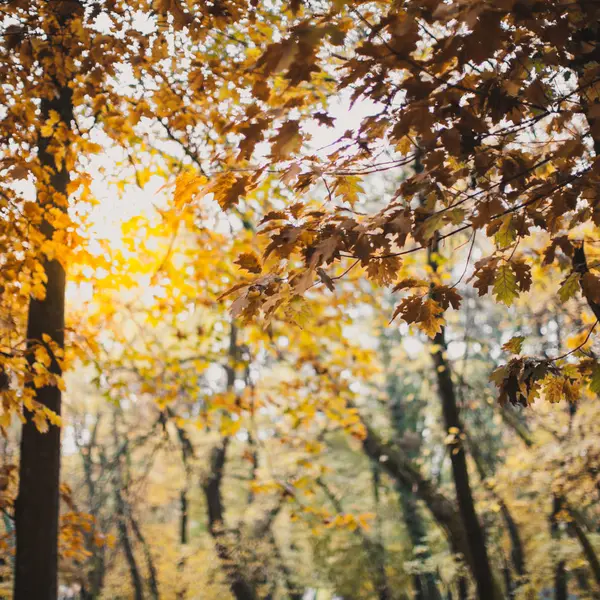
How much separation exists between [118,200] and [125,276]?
741 millimetres

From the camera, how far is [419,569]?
35.3 ft

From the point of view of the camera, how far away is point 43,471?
3.87 metres

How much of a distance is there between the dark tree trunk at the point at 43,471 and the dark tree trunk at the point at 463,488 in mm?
3978

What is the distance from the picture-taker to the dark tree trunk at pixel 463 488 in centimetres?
603

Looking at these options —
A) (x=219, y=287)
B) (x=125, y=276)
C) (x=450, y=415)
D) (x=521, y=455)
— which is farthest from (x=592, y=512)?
(x=125, y=276)

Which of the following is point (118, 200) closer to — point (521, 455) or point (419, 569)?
point (521, 455)

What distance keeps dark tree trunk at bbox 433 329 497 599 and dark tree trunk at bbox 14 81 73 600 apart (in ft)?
13.1

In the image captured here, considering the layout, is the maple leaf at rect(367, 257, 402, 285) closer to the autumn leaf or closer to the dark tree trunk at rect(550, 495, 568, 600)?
the autumn leaf

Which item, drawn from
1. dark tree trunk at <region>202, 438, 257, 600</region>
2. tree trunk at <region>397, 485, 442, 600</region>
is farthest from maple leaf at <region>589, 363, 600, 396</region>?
tree trunk at <region>397, 485, 442, 600</region>

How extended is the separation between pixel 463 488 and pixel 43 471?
4.62 m

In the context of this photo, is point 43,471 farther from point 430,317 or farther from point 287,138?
point 287,138

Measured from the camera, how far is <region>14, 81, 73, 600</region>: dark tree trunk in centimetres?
368

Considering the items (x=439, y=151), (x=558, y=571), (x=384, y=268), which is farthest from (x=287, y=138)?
(x=558, y=571)

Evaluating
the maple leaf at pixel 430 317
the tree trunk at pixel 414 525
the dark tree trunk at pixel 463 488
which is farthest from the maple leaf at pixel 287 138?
the tree trunk at pixel 414 525
